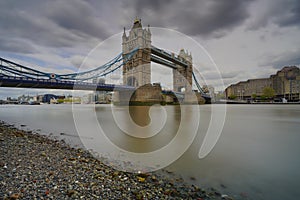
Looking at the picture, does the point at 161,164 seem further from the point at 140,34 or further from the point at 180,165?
the point at 140,34

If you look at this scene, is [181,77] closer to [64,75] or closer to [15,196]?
[64,75]

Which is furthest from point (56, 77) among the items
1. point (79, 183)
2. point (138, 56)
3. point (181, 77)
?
point (181, 77)

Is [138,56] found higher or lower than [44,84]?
higher

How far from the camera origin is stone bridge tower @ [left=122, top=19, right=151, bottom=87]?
29.2m

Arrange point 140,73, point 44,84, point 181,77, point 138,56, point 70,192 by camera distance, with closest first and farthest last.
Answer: point 70,192, point 44,84, point 140,73, point 138,56, point 181,77

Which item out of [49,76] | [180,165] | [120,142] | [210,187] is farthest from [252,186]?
[49,76]

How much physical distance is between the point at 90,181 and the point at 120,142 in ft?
7.57

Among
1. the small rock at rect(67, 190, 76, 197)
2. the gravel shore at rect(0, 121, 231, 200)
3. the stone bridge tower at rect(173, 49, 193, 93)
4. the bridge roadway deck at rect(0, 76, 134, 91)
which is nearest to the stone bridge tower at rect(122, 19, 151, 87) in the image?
the bridge roadway deck at rect(0, 76, 134, 91)

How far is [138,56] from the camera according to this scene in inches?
1164

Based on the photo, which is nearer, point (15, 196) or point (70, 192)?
point (15, 196)

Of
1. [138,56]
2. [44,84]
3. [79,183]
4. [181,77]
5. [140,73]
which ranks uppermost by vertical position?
[138,56]

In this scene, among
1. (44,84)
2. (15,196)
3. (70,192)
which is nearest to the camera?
(15,196)

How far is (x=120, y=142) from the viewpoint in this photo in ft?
13.4

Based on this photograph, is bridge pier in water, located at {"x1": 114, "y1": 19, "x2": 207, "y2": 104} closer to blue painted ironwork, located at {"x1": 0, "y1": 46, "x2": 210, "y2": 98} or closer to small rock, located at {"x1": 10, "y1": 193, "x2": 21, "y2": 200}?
blue painted ironwork, located at {"x1": 0, "y1": 46, "x2": 210, "y2": 98}
